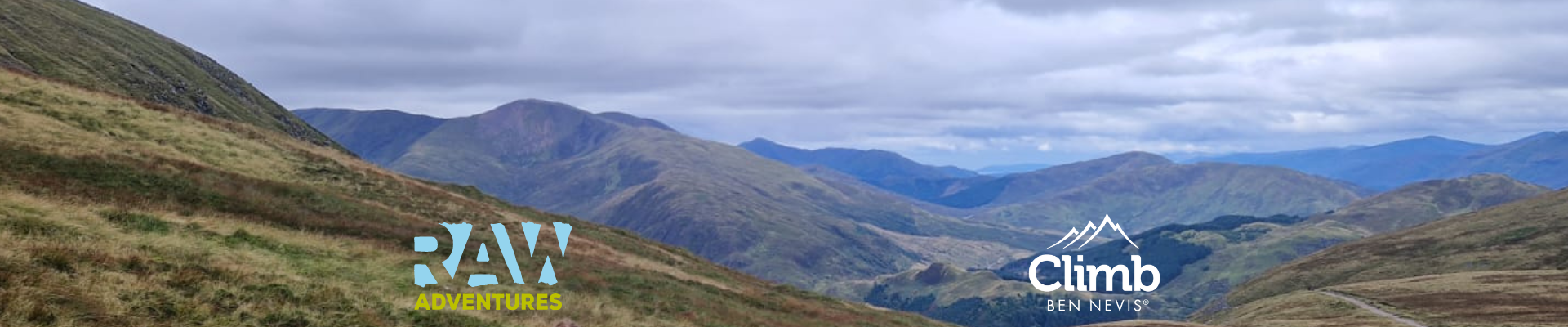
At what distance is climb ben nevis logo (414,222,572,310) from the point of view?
3312 centimetres

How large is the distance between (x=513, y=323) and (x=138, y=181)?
26.7 m

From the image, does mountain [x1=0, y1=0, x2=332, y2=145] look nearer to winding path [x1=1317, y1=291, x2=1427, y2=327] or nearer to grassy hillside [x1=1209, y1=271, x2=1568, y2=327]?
grassy hillside [x1=1209, y1=271, x2=1568, y2=327]

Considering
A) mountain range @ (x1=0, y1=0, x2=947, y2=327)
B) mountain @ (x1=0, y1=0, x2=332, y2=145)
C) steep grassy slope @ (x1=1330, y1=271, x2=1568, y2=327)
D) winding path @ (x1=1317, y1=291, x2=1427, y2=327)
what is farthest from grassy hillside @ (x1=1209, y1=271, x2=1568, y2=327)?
mountain @ (x1=0, y1=0, x2=332, y2=145)

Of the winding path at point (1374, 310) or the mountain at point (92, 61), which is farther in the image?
the mountain at point (92, 61)

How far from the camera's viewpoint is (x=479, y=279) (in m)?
40.2

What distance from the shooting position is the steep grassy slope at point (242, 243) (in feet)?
75.6

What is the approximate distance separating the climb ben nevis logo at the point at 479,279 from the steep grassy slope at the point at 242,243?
71 centimetres

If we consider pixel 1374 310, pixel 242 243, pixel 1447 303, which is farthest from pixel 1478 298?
pixel 242 243

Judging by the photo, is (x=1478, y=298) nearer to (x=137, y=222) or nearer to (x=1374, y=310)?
(x=1374, y=310)

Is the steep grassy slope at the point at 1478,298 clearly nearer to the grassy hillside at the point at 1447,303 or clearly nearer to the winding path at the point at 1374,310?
the grassy hillside at the point at 1447,303

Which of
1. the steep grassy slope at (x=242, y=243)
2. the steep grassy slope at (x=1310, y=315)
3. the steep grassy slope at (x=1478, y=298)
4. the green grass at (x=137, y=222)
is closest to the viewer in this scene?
the steep grassy slope at (x=242, y=243)

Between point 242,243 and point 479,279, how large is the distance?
947 centimetres

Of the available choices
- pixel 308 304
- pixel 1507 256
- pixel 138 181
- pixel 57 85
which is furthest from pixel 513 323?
pixel 1507 256

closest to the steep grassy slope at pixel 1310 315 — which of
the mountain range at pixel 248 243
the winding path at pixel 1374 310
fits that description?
the winding path at pixel 1374 310
